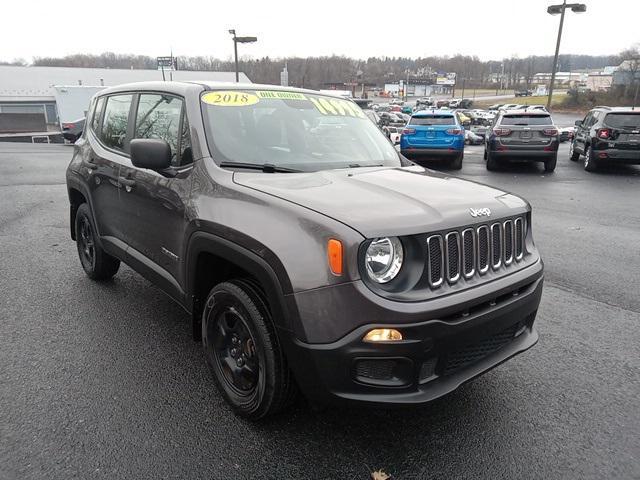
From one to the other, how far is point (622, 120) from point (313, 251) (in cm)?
1345

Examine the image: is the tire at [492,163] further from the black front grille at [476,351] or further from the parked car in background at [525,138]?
the black front grille at [476,351]

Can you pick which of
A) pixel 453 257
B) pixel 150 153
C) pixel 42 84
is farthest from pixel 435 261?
pixel 42 84

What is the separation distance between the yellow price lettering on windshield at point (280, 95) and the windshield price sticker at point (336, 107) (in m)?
0.10

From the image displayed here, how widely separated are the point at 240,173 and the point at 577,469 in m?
2.39

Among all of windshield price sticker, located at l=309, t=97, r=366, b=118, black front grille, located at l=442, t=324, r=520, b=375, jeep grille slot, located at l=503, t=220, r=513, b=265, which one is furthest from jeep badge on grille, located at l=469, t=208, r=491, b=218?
windshield price sticker, located at l=309, t=97, r=366, b=118

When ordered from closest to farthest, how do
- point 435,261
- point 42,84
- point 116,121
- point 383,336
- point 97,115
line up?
point 383,336
point 435,261
point 116,121
point 97,115
point 42,84

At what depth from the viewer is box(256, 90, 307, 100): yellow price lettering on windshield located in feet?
12.1

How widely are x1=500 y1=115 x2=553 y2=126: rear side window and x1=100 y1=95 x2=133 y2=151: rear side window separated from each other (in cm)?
1172

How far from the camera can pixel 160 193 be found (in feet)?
11.0

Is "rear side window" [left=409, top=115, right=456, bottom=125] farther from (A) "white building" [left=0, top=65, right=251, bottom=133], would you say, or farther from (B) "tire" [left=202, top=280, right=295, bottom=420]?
(A) "white building" [left=0, top=65, right=251, bottom=133]

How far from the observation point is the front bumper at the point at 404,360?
7.30 ft

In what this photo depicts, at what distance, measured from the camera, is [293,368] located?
2434 millimetres

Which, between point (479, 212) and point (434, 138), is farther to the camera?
point (434, 138)

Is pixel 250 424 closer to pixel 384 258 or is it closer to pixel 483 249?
pixel 384 258
